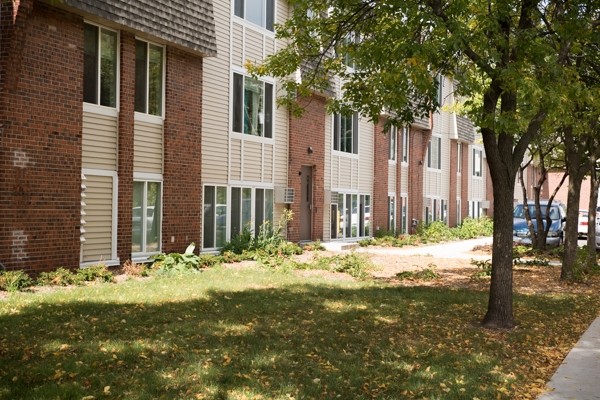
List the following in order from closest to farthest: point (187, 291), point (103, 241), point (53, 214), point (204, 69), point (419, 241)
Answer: point (187, 291) < point (53, 214) < point (103, 241) < point (204, 69) < point (419, 241)

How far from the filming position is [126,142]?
43.5 ft

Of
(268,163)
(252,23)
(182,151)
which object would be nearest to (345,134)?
(268,163)

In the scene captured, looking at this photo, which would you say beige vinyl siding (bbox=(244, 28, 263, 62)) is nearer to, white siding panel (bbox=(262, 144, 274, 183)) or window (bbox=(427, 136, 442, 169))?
white siding panel (bbox=(262, 144, 274, 183))

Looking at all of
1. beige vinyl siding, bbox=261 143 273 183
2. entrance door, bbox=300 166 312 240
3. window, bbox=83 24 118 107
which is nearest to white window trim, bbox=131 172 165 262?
window, bbox=83 24 118 107

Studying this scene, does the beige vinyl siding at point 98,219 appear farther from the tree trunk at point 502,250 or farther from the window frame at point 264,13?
the tree trunk at point 502,250

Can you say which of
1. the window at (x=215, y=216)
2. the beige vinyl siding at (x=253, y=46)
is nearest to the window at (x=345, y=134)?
the beige vinyl siding at (x=253, y=46)

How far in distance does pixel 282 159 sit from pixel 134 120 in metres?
6.51

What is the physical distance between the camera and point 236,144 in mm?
17219

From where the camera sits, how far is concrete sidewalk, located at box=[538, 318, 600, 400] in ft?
19.2

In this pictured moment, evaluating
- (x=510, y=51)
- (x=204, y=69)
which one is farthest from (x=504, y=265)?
(x=204, y=69)

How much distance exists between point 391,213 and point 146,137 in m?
15.4

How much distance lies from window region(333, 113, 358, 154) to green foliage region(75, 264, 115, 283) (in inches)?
487

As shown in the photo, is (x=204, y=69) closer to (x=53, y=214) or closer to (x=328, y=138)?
(x=53, y=214)

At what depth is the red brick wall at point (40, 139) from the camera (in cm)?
1071
